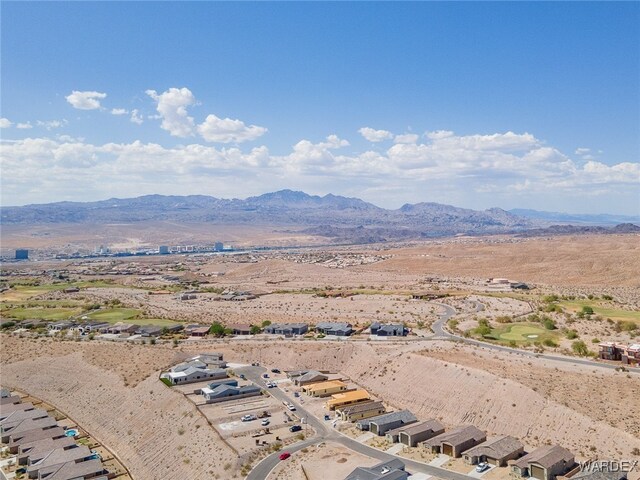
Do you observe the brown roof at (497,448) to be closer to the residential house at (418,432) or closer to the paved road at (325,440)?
the paved road at (325,440)

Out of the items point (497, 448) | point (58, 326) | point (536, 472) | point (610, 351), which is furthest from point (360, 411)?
point (58, 326)

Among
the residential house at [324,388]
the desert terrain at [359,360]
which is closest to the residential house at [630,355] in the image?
the desert terrain at [359,360]

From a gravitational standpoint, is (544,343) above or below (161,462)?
above

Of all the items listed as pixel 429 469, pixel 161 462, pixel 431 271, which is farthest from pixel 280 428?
pixel 431 271

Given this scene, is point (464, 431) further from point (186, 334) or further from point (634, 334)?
point (186, 334)

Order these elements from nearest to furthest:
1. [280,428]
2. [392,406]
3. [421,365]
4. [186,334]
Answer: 1. [280,428]
2. [392,406]
3. [421,365]
4. [186,334]

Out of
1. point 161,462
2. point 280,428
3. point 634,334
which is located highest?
point 634,334

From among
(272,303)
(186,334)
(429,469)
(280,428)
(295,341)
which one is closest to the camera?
(429,469)

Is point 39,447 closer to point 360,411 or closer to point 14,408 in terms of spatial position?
point 14,408
